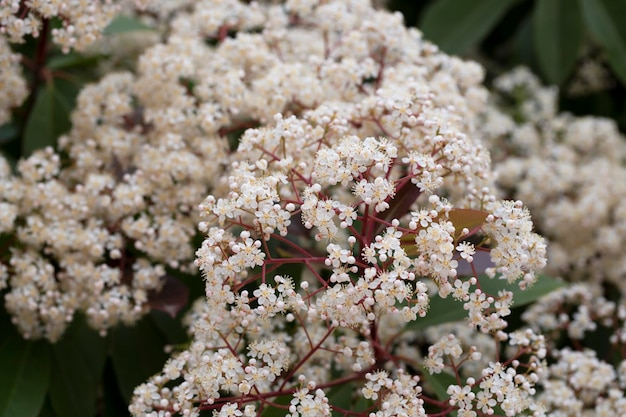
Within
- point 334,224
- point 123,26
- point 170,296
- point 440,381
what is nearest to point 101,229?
point 170,296

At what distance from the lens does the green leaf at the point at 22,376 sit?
1407 mm

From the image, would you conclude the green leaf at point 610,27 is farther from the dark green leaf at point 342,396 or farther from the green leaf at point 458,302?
the dark green leaf at point 342,396

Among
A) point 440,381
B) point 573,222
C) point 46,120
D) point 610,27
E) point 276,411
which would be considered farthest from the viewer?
point 610,27

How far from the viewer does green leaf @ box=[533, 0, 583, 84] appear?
7.44 ft

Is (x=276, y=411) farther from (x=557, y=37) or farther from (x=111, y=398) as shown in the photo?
(x=557, y=37)

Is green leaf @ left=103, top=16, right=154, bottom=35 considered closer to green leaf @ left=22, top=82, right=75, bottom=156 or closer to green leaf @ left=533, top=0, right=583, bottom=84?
green leaf @ left=22, top=82, right=75, bottom=156

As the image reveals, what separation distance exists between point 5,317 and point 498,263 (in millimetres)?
1043

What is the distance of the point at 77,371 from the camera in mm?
1562

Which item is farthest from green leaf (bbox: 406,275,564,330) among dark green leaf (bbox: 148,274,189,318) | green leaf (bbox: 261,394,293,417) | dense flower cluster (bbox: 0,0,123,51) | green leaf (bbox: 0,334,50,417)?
dense flower cluster (bbox: 0,0,123,51)

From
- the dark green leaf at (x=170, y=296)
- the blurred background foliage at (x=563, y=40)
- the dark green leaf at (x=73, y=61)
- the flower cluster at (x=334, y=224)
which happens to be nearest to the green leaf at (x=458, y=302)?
the flower cluster at (x=334, y=224)

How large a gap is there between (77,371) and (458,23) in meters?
1.51

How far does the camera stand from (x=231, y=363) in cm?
115

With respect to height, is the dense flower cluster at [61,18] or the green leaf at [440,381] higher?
the dense flower cluster at [61,18]

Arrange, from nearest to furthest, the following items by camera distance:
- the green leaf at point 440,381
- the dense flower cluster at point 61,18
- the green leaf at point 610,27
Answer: the green leaf at point 440,381 → the dense flower cluster at point 61,18 → the green leaf at point 610,27
